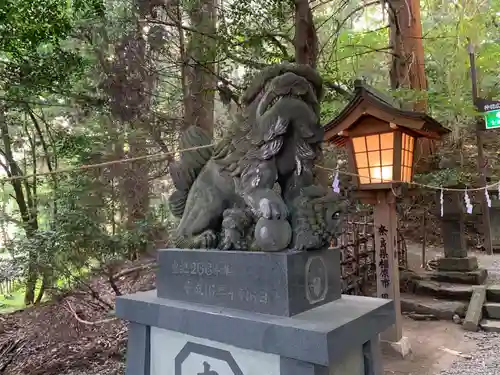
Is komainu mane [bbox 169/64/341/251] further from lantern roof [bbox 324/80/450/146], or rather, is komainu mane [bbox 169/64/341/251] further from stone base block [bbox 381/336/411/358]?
stone base block [bbox 381/336/411/358]

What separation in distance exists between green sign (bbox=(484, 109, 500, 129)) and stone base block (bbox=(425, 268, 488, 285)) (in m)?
2.96

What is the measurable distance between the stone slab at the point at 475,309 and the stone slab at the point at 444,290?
0.57ft

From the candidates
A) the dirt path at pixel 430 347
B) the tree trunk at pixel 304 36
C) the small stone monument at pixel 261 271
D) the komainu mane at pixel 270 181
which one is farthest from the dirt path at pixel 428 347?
the tree trunk at pixel 304 36

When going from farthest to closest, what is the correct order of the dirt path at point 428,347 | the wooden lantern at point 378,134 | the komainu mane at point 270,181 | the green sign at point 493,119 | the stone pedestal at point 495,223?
the stone pedestal at point 495,223, the green sign at point 493,119, the dirt path at point 428,347, the wooden lantern at point 378,134, the komainu mane at point 270,181

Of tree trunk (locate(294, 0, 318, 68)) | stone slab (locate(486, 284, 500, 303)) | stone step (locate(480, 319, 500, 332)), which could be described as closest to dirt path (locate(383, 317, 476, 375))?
stone step (locate(480, 319, 500, 332))

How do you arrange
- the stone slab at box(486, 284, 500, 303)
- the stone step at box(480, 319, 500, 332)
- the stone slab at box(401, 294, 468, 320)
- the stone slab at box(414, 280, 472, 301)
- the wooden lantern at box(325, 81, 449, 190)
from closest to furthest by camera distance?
the wooden lantern at box(325, 81, 449, 190) → the stone step at box(480, 319, 500, 332) → the stone slab at box(401, 294, 468, 320) → the stone slab at box(486, 284, 500, 303) → the stone slab at box(414, 280, 472, 301)

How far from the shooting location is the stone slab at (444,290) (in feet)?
19.5

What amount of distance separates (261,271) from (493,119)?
7.46 meters

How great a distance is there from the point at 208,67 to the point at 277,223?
3942mm

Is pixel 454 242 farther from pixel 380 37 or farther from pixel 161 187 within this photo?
pixel 161 187

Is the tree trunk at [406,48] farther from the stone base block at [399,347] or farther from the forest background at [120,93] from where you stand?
the stone base block at [399,347]

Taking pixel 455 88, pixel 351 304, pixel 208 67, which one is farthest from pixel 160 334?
pixel 455 88

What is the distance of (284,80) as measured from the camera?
2.21 metres

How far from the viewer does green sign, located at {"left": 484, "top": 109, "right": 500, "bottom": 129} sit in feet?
24.3
